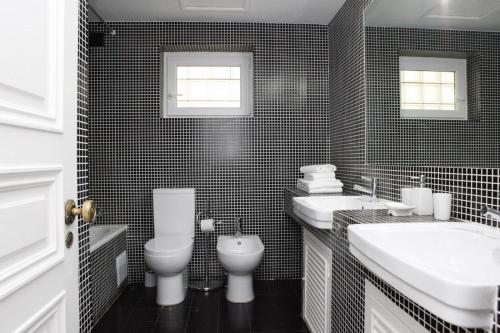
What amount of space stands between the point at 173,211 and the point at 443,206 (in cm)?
224

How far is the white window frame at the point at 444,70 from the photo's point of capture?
127cm

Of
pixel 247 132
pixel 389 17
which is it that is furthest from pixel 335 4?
pixel 247 132

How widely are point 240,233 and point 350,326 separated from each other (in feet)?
5.27

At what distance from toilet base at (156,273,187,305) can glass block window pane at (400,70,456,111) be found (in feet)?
6.97

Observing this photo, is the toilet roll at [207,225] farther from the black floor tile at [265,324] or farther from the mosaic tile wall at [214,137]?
the black floor tile at [265,324]

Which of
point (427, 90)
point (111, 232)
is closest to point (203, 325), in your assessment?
point (111, 232)

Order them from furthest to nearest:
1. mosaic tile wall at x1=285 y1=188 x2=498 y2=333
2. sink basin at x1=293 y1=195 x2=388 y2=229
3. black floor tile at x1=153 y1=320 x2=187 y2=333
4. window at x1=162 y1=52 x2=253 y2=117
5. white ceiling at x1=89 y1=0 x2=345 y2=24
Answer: window at x1=162 y1=52 x2=253 y2=117 < white ceiling at x1=89 y1=0 x2=345 y2=24 < black floor tile at x1=153 y1=320 x2=187 y2=333 < sink basin at x1=293 y1=195 x2=388 y2=229 < mosaic tile wall at x1=285 y1=188 x2=498 y2=333

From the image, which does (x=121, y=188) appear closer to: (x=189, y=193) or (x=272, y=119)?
(x=189, y=193)

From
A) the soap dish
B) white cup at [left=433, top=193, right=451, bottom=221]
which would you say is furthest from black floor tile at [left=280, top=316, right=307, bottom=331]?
white cup at [left=433, top=193, right=451, bottom=221]

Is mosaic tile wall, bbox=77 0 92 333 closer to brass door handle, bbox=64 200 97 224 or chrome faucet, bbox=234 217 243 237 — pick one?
brass door handle, bbox=64 200 97 224

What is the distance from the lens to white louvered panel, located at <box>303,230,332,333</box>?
176 centimetres

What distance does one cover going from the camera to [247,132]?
3.03 metres

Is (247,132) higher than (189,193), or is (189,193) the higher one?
(247,132)

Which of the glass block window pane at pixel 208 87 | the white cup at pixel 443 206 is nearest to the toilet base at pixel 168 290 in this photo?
the glass block window pane at pixel 208 87
